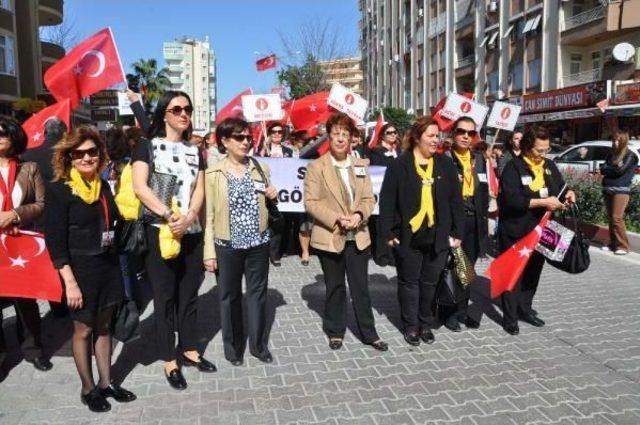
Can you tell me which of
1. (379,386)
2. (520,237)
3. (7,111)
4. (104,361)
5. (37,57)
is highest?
(37,57)

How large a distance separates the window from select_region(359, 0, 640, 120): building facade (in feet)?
86.8

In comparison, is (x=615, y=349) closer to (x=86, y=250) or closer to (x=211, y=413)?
(x=211, y=413)

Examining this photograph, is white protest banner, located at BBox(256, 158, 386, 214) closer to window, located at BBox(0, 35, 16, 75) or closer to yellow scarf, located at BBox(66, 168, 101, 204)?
yellow scarf, located at BBox(66, 168, 101, 204)

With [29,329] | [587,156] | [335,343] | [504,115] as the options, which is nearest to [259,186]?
[335,343]

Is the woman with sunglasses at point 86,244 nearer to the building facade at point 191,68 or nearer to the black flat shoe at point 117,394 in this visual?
the black flat shoe at point 117,394

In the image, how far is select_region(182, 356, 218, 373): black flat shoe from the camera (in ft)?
14.6

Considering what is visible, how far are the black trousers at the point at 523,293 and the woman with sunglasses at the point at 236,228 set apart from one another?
91.5 inches

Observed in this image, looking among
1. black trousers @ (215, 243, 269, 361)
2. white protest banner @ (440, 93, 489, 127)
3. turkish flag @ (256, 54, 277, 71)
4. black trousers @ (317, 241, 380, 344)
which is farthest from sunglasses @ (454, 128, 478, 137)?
turkish flag @ (256, 54, 277, 71)

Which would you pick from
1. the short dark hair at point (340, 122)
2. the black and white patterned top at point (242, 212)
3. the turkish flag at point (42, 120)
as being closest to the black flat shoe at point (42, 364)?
the black and white patterned top at point (242, 212)

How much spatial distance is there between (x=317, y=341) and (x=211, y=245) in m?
1.47

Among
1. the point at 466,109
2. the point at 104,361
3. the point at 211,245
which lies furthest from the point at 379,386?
the point at 466,109

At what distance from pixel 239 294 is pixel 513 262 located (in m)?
2.53

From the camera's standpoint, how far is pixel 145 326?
5.59m

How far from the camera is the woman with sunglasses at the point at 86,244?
3508 mm
